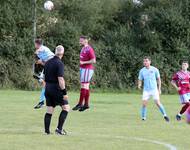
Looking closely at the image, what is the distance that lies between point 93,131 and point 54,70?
1.87 m

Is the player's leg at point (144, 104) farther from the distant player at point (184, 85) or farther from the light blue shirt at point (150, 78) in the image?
the distant player at point (184, 85)

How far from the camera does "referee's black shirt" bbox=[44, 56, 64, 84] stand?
46.1ft

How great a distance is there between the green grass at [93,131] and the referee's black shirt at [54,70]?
1232 millimetres

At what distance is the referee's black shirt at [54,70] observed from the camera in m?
14.0

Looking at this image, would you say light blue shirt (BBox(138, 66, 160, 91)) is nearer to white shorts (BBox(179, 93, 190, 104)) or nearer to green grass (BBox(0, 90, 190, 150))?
green grass (BBox(0, 90, 190, 150))

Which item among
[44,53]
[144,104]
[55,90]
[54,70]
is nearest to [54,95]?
[55,90]

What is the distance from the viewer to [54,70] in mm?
14070

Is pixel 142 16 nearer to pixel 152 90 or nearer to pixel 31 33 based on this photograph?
pixel 31 33

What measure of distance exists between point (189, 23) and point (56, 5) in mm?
9161

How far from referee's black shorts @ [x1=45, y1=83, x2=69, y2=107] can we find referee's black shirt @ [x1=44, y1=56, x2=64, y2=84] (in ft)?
0.37

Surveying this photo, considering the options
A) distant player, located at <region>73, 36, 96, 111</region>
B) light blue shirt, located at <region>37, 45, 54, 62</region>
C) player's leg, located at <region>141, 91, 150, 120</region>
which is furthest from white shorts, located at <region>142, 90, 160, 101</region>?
light blue shirt, located at <region>37, 45, 54, 62</region>

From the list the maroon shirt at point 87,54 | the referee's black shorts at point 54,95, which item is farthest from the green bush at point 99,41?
the referee's black shorts at point 54,95

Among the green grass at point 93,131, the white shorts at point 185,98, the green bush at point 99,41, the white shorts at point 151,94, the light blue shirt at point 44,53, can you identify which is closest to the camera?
the green grass at point 93,131

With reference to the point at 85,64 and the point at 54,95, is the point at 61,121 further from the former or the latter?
the point at 85,64
